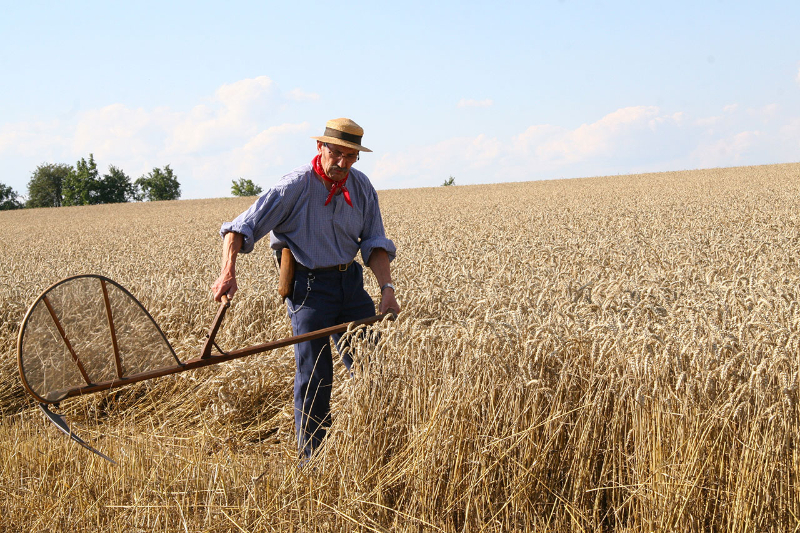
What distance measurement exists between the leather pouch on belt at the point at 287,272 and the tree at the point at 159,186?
81.8 metres

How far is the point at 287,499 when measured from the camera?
9.95ft

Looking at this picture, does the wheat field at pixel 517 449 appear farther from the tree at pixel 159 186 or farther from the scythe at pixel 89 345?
the tree at pixel 159 186

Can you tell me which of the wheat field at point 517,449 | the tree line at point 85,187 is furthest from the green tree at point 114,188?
the wheat field at point 517,449

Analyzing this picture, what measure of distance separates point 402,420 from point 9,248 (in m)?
18.2

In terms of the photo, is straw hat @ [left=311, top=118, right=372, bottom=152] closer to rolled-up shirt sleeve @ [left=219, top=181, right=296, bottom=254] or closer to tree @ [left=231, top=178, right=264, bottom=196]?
rolled-up shirt sleeve @ [left=219, top=181, right=296, bottom=254]

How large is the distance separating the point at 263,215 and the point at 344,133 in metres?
0.63

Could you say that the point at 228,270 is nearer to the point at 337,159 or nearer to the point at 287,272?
the point at 287,272

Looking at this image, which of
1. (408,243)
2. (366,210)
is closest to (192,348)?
(366,210)

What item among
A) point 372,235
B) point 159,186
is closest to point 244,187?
point 159,186

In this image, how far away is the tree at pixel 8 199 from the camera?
256 ft

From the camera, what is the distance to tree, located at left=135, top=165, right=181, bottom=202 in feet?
262

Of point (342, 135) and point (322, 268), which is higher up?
point (342, 135)

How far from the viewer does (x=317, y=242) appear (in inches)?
147

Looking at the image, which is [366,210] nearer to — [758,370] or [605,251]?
[758,370]
